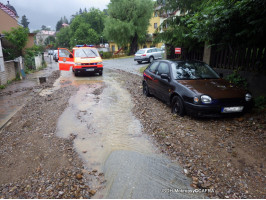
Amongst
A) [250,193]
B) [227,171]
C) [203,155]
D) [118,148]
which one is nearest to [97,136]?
[118,148]

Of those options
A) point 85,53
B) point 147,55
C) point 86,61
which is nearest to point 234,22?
point 86,61

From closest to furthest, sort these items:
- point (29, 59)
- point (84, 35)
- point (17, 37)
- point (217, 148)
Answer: point (217, 148)
point (17, 37)
point (29, 59)
point (84, 35)

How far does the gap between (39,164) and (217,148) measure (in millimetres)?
3347

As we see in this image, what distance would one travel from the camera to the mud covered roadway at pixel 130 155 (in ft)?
9.79

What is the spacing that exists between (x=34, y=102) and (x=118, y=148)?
5.13 metres

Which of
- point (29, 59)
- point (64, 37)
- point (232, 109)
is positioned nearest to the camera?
point (232, 109)

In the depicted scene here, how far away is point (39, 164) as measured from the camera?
12.0ft

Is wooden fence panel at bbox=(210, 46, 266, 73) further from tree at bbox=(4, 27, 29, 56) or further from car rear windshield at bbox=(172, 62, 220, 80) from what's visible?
tree at bbox=(4, 27, 29, 56)

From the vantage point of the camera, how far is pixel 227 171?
3320 mm

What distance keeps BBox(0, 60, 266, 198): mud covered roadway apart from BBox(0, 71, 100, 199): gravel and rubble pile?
1 centimetres

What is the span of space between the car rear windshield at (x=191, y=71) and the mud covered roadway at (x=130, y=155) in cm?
118

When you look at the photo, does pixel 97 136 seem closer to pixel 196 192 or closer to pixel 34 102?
pixel 196 192

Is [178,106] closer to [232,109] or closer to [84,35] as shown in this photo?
[232,109]

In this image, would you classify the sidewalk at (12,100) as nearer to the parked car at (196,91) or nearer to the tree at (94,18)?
the parked car at (196,91)
